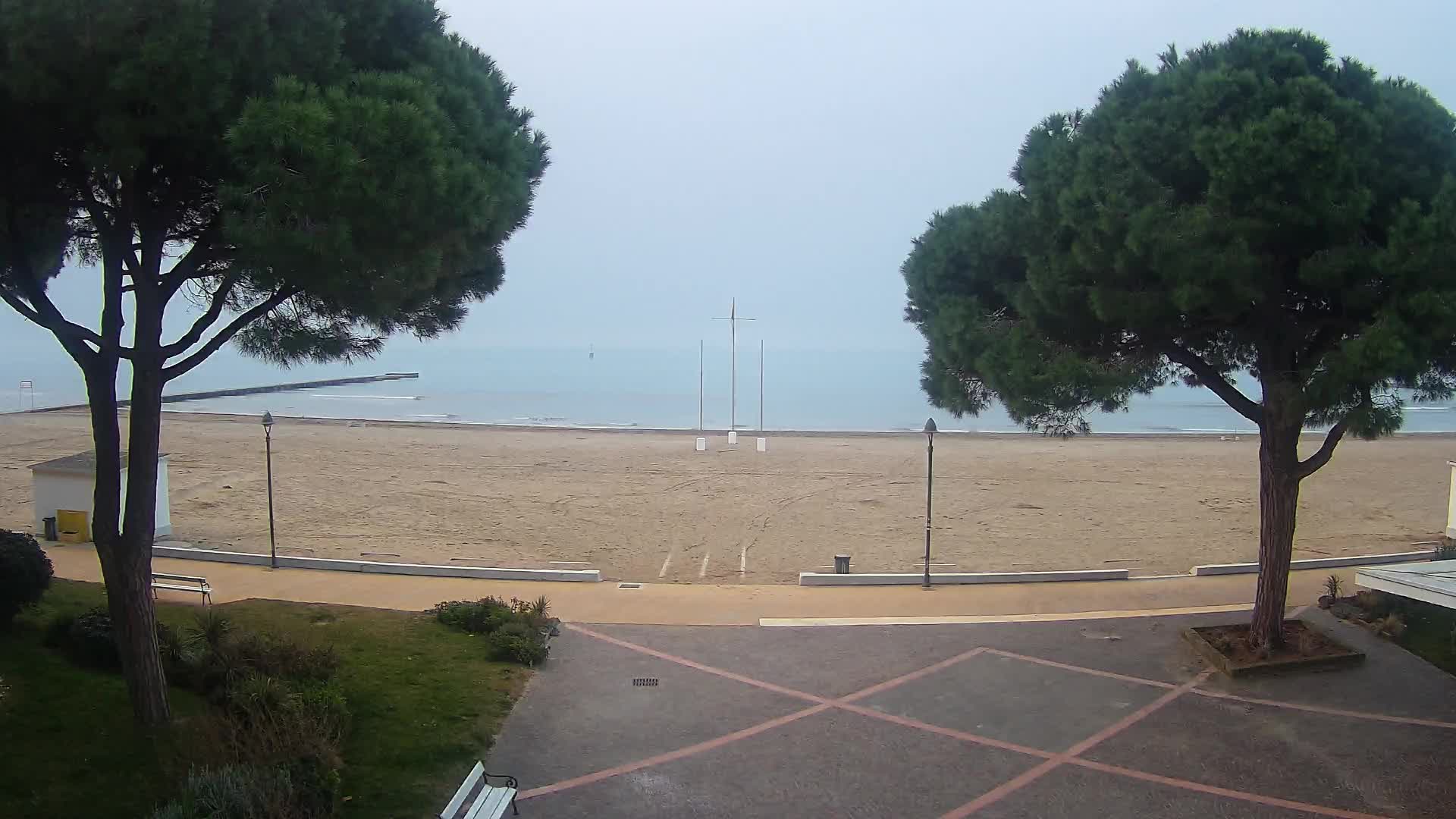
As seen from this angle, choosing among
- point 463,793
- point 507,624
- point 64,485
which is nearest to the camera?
point 463,793

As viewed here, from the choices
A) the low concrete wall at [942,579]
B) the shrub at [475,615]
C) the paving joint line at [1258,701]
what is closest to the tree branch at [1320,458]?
the paving joint line at [1258,701]

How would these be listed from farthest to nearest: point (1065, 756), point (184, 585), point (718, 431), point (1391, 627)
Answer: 1. point (718, 431)
2. point (184, 585)
3. point (1391, 627)
4. point (1065, 756)

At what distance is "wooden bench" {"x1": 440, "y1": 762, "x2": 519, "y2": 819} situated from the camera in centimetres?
563

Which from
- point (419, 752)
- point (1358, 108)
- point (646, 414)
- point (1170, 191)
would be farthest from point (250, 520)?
point (646, 414)

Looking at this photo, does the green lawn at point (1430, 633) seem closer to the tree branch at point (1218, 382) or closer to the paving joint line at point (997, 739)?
the paving joint line at point (997, 739)

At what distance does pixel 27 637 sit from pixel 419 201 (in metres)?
5.97

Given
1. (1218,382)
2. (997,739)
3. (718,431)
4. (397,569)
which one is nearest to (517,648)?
(997,739)

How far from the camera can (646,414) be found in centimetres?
5634

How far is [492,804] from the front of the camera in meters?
5.95

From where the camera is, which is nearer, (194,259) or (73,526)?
(194,259)

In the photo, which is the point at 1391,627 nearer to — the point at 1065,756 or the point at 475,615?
the point at 1065,756

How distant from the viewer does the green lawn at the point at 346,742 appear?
229 inches

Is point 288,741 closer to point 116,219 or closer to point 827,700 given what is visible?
point 116,219

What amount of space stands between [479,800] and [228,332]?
147 inches
